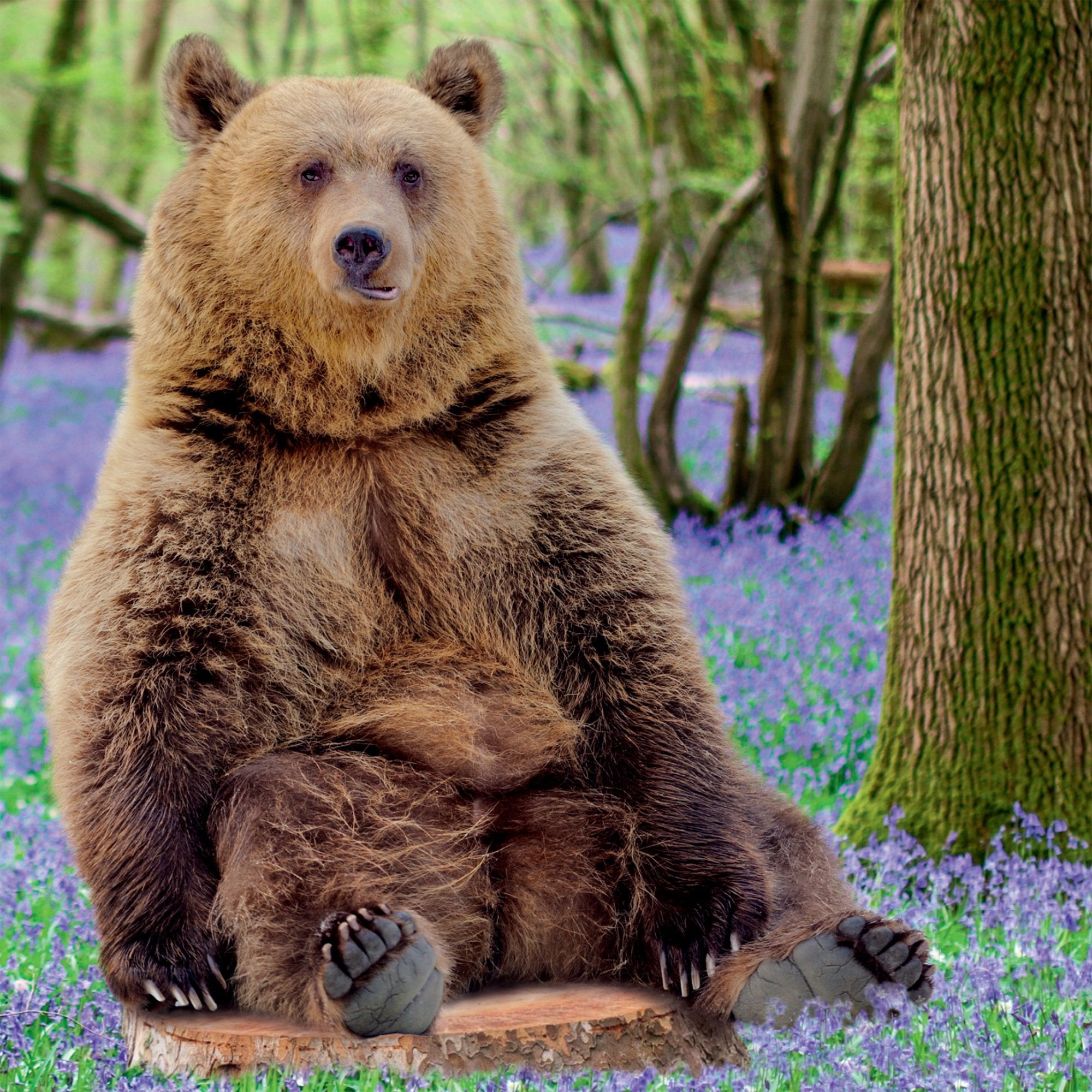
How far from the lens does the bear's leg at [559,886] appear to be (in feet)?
9.41

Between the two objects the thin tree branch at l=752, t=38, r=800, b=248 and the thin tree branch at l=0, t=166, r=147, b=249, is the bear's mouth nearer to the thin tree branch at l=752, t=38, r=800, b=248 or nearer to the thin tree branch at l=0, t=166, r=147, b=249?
the thin tree branch at l=752, t=38, r=800, b=248

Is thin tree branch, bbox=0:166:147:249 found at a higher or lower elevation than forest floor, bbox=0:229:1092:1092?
higher

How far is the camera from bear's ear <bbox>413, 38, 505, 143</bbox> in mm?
3312

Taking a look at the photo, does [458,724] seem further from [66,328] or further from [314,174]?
[66,328]

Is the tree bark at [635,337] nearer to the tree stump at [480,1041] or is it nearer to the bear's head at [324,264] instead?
the bear's head at [324,264]

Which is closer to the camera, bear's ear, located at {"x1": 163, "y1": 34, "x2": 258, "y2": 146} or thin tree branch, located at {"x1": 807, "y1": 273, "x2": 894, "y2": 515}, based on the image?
bear's ear, located at {"x1": 163, "y1": 34, "x2": 258, "y2": 146}

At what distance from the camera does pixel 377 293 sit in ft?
9.22

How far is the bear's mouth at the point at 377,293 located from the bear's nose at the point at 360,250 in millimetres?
35

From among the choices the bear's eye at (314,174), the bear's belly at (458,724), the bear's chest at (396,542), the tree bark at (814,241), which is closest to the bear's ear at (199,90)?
the bear's eye at (314,174)

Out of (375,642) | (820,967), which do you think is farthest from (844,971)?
(375,642)

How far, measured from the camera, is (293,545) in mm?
2871

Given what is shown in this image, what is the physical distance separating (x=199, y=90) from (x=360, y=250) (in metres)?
0.77

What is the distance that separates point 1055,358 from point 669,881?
75.6 inches

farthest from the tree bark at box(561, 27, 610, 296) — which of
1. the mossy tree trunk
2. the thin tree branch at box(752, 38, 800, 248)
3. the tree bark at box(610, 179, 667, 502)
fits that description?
the mossy tree trunk
